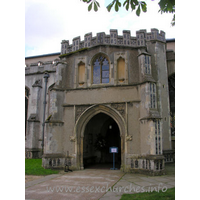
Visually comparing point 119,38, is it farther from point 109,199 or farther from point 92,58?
point 109,199

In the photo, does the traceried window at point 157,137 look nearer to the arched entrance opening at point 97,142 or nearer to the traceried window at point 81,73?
the arched entrance opening at point 97,142

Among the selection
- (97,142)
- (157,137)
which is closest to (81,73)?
(97,142)

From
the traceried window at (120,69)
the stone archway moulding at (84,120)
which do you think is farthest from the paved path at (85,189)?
the traceried window at (120,69)

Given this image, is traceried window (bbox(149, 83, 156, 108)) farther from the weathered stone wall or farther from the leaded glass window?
the leaded glass window

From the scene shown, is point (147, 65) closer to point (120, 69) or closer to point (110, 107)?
point (120, 69)

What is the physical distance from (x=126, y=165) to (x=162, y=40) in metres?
8.60

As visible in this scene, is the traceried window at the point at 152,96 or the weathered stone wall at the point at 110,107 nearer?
the weathered stone wall at the point at 110,107

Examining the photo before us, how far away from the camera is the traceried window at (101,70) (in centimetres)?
1177

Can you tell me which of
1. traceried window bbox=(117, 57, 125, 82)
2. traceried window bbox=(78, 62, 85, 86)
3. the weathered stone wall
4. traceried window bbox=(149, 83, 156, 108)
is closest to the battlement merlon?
the weathered stone wall

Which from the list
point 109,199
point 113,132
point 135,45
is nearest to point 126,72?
point 135,45

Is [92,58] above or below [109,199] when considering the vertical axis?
above

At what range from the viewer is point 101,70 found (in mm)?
11891

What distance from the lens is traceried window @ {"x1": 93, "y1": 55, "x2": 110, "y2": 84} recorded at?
11.8 metres

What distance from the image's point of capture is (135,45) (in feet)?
37.9
